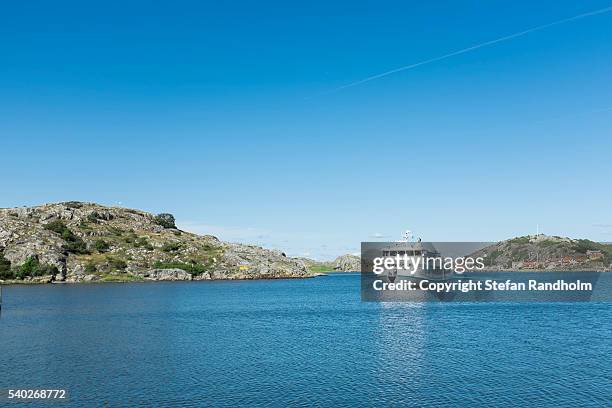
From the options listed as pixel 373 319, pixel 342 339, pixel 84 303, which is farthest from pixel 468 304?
pixel 84 303

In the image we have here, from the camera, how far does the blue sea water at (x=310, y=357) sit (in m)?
63.8

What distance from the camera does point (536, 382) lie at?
68.9 meters

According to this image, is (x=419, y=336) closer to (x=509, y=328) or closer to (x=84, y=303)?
(x=509, y=328)

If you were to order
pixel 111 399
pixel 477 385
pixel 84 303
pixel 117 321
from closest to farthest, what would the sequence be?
pixel 111 399 < pixel 477 385 < pixel 117 321 < pixel 84 303

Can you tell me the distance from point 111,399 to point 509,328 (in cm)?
9100

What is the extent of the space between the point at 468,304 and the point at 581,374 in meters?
114

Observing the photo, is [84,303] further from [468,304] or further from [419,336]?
[468,304]

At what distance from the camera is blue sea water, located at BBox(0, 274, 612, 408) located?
63.8m

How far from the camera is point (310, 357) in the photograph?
3406 inches

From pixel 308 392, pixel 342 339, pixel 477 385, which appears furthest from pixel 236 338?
pixel 477 385

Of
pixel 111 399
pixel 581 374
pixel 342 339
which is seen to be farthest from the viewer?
pixel 342 339

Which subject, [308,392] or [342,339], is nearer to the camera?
[308,392]

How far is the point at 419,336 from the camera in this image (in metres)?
109

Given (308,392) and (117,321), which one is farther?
(117,321)
